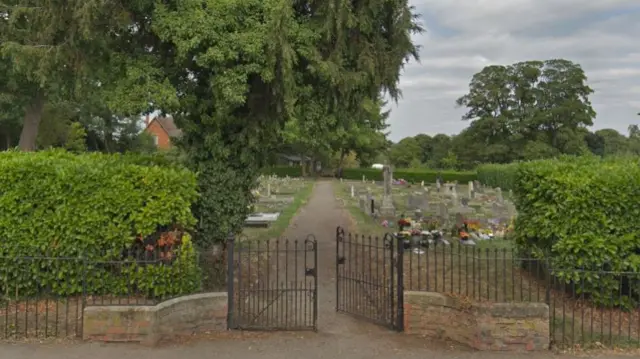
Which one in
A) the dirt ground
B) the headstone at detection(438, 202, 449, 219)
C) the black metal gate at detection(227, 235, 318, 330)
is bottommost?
the dirt ground

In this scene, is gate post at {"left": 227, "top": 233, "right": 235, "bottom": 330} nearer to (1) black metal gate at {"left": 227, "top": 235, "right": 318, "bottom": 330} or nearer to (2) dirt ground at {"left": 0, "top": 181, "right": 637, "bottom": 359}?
(1) black metal gate at {"left": 227, "top": 235, "right": 318, "bottom": 330}

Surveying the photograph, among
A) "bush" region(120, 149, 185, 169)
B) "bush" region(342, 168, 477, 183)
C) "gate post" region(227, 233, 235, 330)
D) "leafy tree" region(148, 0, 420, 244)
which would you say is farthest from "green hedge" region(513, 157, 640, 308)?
"bush" region(342, 168, 477, 183)

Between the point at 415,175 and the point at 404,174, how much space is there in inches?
55.1

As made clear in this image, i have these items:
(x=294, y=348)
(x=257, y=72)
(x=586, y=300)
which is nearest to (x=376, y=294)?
(x=294, y=348)

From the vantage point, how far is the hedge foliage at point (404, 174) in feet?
167

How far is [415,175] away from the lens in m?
53.7

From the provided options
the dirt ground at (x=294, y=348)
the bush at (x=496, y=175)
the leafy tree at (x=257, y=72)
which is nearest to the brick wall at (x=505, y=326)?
the dirt ground at (x=294, y=348)

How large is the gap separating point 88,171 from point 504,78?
61.6 metres

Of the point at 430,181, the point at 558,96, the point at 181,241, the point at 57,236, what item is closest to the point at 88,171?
the point at 57,236

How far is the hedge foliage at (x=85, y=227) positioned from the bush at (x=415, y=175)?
Answer: 150 feet

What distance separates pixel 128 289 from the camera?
675cm

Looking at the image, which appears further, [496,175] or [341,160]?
[341,160]

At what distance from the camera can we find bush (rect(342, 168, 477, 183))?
50.8m

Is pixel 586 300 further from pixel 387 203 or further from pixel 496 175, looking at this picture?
pixel 496 175
